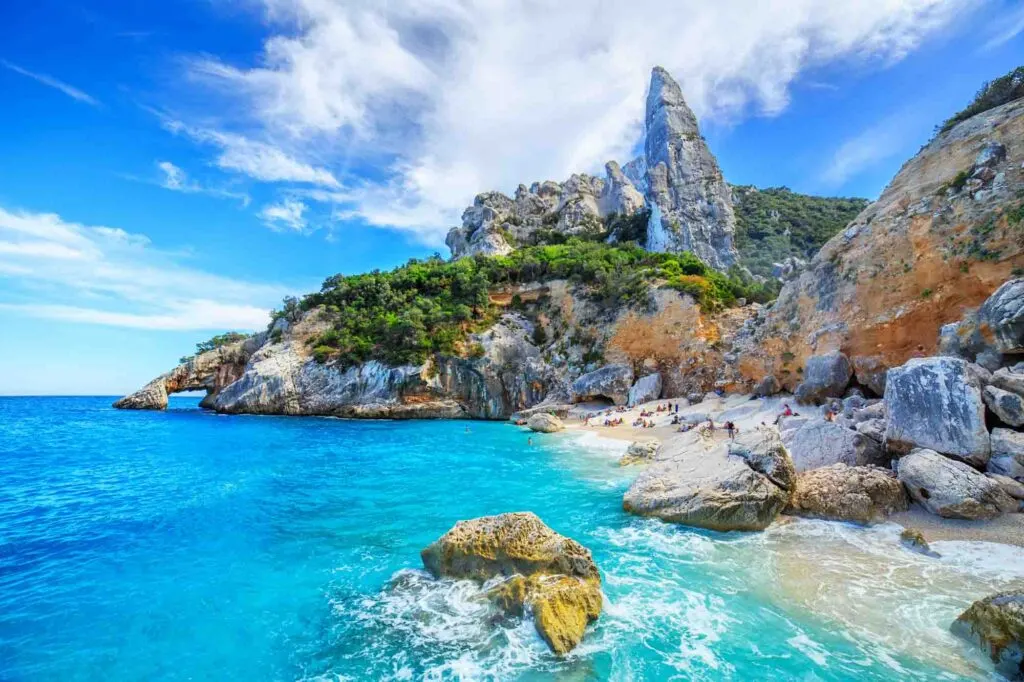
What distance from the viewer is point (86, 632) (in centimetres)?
670

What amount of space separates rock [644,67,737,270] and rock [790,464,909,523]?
4983cm

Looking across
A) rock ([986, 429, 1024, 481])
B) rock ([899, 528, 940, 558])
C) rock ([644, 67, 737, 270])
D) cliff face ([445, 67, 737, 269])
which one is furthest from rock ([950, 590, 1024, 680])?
rock ([644, 67, 737, 270])

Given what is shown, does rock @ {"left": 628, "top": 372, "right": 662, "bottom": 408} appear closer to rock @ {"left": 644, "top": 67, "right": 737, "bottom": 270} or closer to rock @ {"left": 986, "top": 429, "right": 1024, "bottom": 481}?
rock @ {"left": 986, "top": 429, "right": 1024, "bottom": 481}

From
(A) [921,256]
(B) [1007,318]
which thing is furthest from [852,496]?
(A) [921,256]

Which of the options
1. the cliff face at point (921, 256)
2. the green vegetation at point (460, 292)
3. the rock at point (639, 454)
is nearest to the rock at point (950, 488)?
the rock at point (639, 454)

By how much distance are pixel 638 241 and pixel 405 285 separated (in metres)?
33.7

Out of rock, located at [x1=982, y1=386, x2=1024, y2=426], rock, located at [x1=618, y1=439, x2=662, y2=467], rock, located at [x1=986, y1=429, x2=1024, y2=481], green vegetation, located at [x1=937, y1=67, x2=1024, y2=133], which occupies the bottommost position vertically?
rock, located at [x1=618, y1=439, x2=662, y2=467]

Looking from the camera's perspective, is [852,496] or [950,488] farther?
[852,496]

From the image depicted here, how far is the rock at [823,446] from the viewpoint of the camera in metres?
12.6

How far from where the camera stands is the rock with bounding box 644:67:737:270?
2315 inches

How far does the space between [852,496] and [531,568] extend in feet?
28.2

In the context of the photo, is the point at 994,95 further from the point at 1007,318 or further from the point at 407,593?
the point at 407,593

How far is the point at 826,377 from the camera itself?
20.9 meters

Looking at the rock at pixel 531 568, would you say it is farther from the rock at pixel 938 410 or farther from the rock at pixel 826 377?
the rock at pixel 826 377
